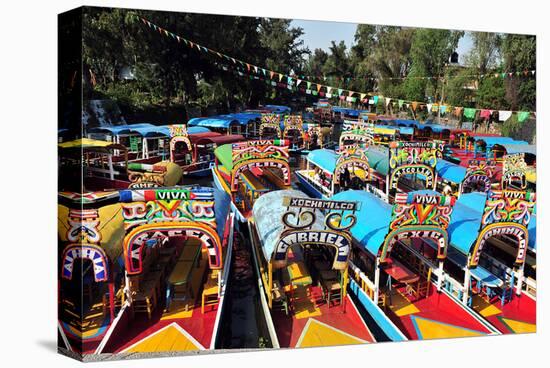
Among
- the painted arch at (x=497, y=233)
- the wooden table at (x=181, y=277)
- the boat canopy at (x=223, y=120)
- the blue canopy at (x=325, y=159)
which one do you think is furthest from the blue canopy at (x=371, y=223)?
the boat canopy at (x=223, y=120)

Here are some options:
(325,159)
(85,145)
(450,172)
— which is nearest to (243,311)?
(85,145)

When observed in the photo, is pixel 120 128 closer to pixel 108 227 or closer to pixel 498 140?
pixel 108 227

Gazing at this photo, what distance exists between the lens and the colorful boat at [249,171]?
469 inches

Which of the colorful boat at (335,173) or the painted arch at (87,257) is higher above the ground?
the colorful boat at (335,173)

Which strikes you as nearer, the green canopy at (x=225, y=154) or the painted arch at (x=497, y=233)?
the painted arch at (x=497, y=233)

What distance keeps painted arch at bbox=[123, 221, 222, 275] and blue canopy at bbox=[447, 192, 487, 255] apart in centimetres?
526

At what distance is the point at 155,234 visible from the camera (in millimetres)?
8055

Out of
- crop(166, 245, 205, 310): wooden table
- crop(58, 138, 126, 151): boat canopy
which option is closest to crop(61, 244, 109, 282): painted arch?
crop(166, 245, 205, 310): wooden table

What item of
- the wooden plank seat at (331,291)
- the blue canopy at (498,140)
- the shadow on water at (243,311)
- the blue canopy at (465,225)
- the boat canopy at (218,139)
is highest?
the blue canopy at (498,140)

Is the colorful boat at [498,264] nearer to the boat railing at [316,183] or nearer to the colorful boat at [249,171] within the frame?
the colorful boat at [249,171]

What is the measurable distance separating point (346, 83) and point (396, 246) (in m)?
8.48

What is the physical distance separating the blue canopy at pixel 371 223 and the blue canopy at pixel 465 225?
1.49 m

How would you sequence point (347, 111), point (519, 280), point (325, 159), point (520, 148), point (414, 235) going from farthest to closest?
point (347, 111) → point (325, 159) → point (520, 148) → point (519, 280) → point (414, 235)

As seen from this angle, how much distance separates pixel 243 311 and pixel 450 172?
370 inches
